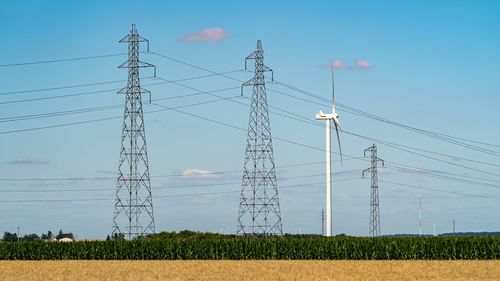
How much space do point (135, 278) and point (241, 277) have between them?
665 centimetres

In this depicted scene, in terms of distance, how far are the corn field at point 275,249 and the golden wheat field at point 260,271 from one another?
10.3 metres

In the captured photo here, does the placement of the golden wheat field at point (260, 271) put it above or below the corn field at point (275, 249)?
below

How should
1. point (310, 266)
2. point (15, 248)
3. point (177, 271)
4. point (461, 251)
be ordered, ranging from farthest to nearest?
point (15, 248) → point (461, 251) → point (310, 266) → point (177, 271)

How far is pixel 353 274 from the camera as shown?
202 ft

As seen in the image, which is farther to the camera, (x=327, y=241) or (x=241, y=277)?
(x=327, y=241)

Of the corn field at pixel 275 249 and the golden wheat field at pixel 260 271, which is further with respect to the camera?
the corn field at pixel 275 249

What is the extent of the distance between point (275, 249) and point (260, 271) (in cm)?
2309

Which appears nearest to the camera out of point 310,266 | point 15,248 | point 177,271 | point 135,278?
point 135,278

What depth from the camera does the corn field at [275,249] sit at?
8675cm

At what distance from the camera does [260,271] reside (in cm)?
6506

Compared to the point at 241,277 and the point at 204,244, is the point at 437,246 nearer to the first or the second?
the point at 204,244

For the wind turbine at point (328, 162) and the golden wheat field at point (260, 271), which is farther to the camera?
the wind turbine at point (328, 162)

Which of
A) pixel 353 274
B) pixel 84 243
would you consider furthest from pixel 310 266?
pixel 84 243

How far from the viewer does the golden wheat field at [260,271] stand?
58.9 meters
